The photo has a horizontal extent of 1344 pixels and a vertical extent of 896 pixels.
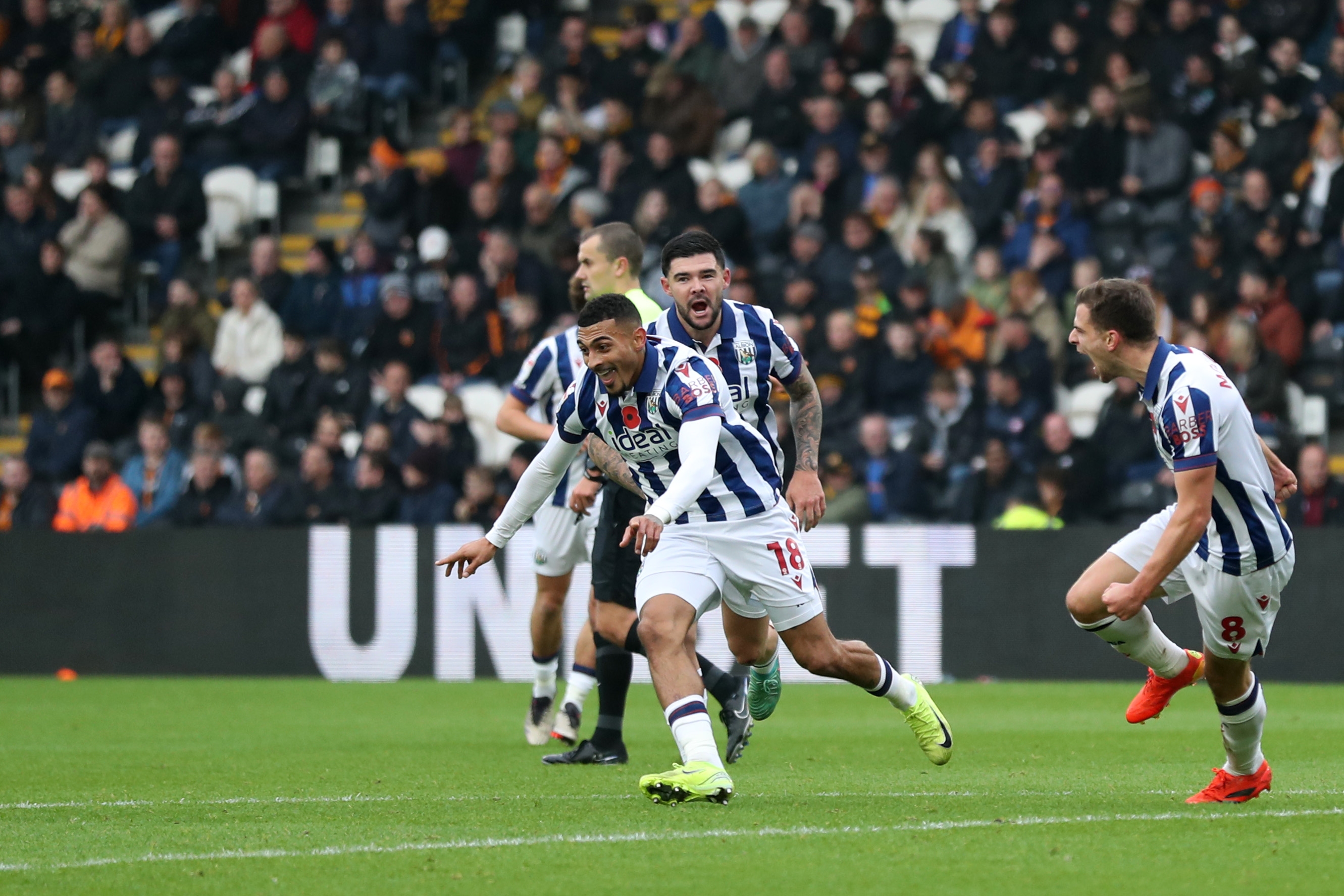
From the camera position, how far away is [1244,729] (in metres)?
6.59

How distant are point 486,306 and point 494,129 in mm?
2407

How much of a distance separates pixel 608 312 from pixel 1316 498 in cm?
904

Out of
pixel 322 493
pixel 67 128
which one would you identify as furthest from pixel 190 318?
pixel 67 128

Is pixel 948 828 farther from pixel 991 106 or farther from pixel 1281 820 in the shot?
pixel 991 106

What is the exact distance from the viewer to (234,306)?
60.2 feet

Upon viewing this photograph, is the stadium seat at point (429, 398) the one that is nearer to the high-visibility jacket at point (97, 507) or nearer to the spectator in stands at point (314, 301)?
the spectator in stands at point (314, 301)

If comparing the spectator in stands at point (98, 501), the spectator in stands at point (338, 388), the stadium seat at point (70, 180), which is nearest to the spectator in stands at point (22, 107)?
the stadium seat at point (70, 180)

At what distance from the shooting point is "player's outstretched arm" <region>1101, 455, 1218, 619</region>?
20.2ft

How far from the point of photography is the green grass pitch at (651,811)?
518 cm

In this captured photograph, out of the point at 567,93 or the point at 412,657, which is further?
the point at 567,93

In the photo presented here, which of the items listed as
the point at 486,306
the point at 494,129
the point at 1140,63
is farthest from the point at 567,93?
the point at 1140,63

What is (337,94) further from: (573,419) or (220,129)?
(573,419)

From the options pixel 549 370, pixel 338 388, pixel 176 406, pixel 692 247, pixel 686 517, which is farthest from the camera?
pixel 176 406

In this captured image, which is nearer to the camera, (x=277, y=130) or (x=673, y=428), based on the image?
(x=673, y=428)
